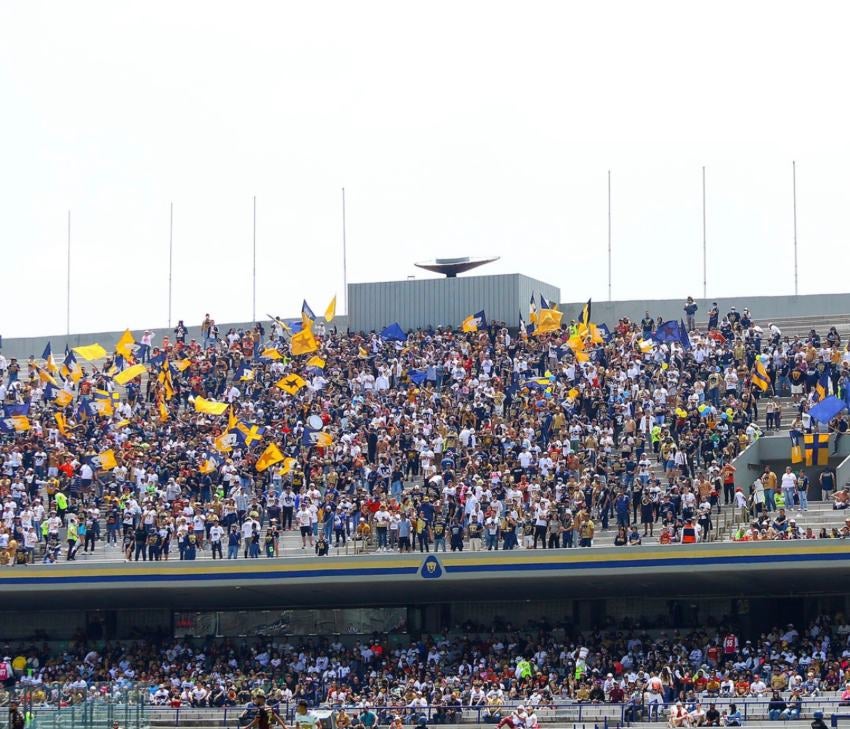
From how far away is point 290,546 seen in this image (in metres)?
43.4

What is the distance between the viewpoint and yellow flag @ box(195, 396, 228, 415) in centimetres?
4991

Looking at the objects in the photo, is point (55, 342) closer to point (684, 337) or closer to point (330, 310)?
point (330, 310)

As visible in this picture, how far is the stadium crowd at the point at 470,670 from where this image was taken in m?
37.1

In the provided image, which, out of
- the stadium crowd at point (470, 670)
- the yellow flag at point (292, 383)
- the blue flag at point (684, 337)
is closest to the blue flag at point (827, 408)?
the stadium crowd at point (470, 670)

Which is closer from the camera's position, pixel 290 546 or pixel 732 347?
pixel 290 546

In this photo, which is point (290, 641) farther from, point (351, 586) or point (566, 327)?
point (566, 327)

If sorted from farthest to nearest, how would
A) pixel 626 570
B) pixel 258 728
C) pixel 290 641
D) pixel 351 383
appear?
pixel 351 383
pixel 290 641
pixel 626 570
pixel 258 728

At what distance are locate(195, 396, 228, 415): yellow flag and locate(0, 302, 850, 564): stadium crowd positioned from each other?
0.13 m

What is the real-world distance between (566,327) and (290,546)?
15879mm

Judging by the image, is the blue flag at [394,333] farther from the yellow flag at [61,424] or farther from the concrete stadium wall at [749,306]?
the yellow flag at [61,424]

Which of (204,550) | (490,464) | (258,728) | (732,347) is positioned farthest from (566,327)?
(258,728)

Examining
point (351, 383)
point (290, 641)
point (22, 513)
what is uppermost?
point (351, 383)

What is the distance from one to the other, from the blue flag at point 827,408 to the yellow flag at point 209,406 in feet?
53.5

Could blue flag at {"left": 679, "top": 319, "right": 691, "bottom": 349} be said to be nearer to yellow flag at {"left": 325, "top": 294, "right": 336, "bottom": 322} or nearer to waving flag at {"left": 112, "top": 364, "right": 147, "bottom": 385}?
yellow flag at {"left": 325, "top": 294, "right": 336, "bottom": 322}
